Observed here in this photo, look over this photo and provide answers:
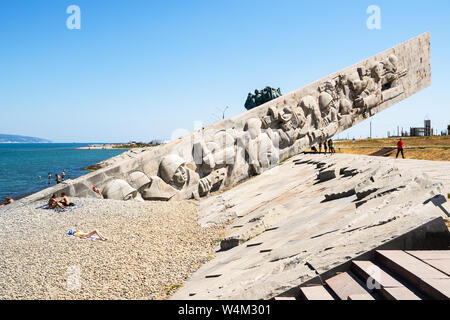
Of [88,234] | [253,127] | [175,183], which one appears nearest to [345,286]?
[88,234]

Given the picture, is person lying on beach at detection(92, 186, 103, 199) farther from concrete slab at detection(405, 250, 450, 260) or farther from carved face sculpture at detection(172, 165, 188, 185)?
concrete slab at detection(405, 250, 450, 260)

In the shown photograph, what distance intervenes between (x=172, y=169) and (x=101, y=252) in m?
3.83

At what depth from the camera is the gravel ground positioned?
3.67 meters

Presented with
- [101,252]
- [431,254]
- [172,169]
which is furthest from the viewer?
[172,169]

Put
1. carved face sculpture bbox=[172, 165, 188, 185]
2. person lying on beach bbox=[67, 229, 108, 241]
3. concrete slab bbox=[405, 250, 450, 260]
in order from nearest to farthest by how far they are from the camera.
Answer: concrete slab bbox=[405, 250, 450, 260], person lying on beach bbox=[67, 229, 108, 241], carved face sculpture bbox=[172, 165, 188, 185]

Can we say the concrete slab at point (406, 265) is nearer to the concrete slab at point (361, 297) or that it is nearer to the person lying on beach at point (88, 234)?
the concrete slab at point (361, 297)

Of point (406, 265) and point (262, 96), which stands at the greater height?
point (262, 96)

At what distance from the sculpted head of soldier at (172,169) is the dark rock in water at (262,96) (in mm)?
10010

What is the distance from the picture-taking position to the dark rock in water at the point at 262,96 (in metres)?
17.4

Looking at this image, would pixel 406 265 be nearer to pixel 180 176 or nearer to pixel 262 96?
pixel 180 176

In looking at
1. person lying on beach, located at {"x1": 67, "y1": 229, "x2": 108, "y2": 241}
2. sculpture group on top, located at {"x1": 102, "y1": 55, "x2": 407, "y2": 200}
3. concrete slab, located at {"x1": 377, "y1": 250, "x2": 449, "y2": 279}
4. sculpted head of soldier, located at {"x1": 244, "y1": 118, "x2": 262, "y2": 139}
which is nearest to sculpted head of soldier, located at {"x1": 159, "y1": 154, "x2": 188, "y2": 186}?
sculpture group on top, located at {"x1": 102, "y1": 55, "x2": 407, "y2": 200}

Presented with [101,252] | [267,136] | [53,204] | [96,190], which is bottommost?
[101,252]

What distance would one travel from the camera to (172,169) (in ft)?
27.0

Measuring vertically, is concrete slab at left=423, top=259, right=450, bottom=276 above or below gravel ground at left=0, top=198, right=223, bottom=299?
above
